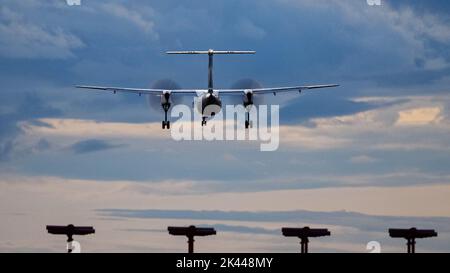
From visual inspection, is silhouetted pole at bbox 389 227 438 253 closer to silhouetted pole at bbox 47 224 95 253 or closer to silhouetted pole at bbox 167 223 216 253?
silhouetted pole at bbox 167 223 216 253

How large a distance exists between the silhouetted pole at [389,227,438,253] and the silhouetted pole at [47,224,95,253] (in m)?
35.7

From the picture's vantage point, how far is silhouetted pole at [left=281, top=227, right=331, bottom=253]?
138 meters

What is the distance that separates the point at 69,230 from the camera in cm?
13700

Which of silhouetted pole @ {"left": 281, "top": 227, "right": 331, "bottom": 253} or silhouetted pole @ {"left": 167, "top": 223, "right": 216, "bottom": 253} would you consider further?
silhouetted pole @ {"left": 281, "top": 227, "right": 331, "bottom": 253}

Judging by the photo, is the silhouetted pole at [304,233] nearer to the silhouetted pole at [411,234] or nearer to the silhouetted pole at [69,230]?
the silhouetted pole at [411,234]

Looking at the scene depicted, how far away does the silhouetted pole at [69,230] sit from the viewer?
136875mm

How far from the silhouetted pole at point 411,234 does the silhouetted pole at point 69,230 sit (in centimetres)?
3573

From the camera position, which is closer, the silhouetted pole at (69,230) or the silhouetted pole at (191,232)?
the silhouetted pole at (191,232)

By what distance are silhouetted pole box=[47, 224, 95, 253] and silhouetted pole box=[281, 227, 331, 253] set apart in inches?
917

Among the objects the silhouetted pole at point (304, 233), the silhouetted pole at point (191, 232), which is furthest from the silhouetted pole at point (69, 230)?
the silhouetted pole at point (304, 233)

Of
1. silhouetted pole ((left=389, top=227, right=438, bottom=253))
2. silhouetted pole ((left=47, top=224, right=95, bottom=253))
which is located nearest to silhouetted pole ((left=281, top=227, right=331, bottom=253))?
silhouetted pole ((left=389, top=227, right=438, bottom=253))

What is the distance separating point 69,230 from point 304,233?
91.1ft
